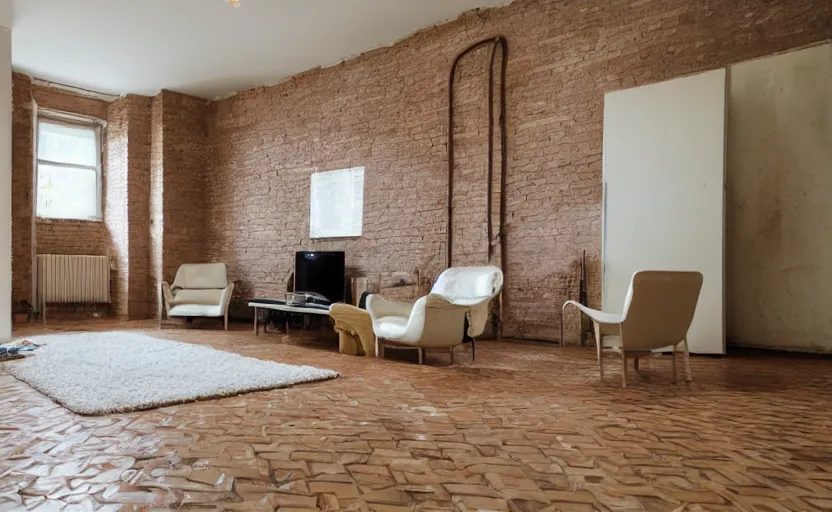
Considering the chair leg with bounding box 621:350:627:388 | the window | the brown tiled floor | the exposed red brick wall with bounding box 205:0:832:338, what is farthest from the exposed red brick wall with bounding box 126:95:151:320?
the chair leg with bounding box 621:350:627:388

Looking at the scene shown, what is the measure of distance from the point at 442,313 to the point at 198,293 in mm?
5006

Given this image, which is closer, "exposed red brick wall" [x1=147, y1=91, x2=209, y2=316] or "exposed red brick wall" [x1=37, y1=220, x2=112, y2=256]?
"exposed red brick wall" [x1=37, y1=220, x2=112, y2=256]

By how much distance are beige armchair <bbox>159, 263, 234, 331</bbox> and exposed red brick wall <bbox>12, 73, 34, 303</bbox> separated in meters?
2.06

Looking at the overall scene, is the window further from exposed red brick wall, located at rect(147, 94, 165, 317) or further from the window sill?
exposed red brick wall, located at rect(147, 94, 165, 317)

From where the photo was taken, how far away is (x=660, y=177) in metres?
5.17

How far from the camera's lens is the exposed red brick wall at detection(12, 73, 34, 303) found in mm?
8297

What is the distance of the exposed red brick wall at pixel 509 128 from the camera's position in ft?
17.4

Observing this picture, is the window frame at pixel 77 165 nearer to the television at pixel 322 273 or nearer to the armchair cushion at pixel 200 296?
the armchair cushion at pixel 200 296

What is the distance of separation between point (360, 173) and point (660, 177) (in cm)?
399

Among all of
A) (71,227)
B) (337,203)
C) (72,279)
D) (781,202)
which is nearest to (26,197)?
(71,227)

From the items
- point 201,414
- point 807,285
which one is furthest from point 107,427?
point 807,285

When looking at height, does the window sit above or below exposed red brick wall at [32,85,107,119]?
below

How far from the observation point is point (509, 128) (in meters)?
6.36

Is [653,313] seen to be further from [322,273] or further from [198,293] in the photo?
[198,293]
